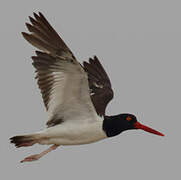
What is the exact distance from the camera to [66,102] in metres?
9.39

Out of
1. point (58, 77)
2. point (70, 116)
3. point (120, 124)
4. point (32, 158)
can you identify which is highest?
point (58, 77)

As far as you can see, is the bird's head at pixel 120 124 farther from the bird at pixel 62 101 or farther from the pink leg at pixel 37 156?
the pink leg at pixel 37 156

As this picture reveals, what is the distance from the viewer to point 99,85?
38.7ft

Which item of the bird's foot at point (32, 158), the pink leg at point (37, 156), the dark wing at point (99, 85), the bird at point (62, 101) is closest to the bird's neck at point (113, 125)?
the bird at point (62, 101)

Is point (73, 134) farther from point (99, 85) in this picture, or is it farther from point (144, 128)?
point (99, 85)

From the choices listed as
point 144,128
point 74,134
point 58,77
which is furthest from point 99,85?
point 58,77

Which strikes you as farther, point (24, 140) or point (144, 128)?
point (144, 128)

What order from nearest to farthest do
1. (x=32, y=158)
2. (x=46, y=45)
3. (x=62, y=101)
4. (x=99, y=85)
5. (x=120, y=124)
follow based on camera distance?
1. (x=46, y=45)
2. (x=62, y=101)
3. (x=120, y=124)
4. (x=32, y=158)
5. (x=99, y=85)

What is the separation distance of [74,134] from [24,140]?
3.43ft

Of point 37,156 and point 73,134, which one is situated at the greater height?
point 73,134

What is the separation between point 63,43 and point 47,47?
328mm

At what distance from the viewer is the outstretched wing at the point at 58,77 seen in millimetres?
8898

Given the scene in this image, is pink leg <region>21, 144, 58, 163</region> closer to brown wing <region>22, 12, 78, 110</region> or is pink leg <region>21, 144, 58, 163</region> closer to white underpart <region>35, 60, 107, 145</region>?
white underpart <region>35, 60, 107, 145</region>

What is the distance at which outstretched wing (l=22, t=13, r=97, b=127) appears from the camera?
29.2ft
